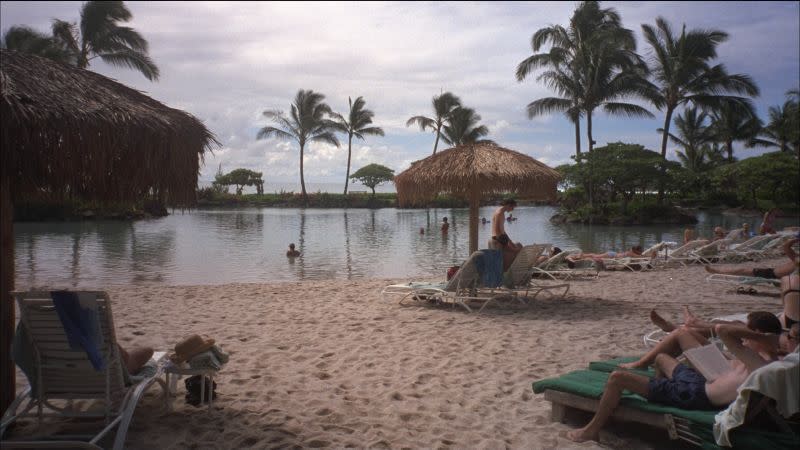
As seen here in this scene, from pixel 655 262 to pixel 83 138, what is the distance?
35.8 feet

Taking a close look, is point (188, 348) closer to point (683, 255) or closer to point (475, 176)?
point (475, 176)

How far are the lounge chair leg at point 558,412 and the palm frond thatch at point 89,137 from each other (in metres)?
2.77

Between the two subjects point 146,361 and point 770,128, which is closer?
point 146,361

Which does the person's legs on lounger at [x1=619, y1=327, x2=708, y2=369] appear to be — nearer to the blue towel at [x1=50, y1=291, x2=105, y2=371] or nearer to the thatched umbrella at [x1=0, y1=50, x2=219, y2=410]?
the blue towel at [x1=50, y1=291, x2=105, y2=371]

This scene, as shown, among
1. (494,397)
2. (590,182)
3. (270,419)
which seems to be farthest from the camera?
(590,182)

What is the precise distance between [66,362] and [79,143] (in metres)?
1.19

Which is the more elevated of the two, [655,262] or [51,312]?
[51,312]

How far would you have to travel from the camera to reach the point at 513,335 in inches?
219

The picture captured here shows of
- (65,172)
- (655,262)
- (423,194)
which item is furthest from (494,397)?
(655,262)

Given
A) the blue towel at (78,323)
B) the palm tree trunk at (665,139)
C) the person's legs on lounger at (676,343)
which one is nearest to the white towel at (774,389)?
the person's legs on lounger at (676,343)

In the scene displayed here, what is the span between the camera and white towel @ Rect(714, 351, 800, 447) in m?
2.43

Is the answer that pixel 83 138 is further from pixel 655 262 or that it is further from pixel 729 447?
pixel 655 262

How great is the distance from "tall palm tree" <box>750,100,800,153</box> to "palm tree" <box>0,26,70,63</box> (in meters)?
47.8

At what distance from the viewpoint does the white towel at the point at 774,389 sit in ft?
7.97
